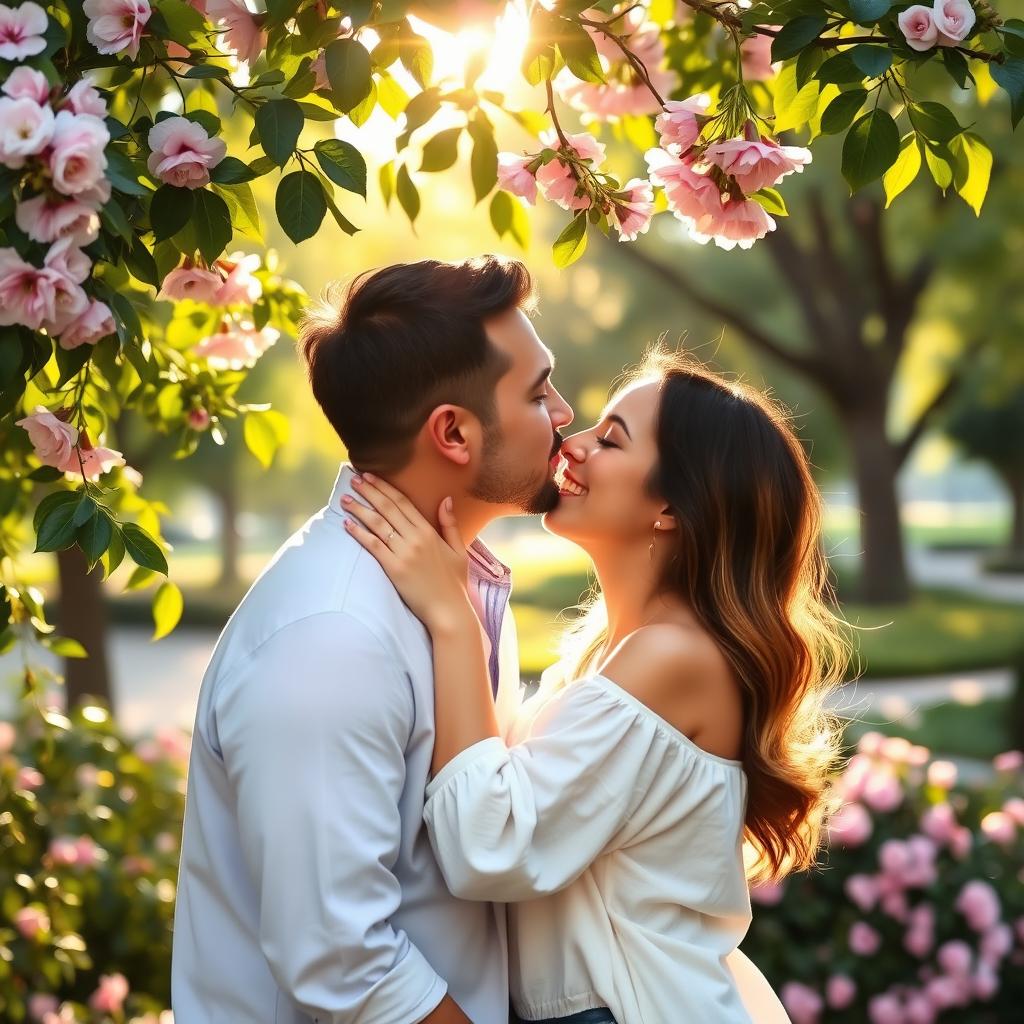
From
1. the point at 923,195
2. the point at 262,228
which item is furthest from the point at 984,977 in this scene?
the point at 923,195

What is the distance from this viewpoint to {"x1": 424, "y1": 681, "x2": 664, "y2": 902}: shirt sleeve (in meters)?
2.23

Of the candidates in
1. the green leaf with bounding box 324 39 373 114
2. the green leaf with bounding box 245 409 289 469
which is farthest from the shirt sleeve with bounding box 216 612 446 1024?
the green leaf with bounding box 245 409 289 469

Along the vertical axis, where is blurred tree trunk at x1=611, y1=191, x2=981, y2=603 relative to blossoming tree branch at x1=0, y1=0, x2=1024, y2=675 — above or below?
below

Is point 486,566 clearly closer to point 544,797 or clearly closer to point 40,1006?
point 544,797

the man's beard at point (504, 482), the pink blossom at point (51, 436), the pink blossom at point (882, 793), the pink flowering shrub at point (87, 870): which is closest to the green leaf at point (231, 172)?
the pink blossom at point (51, 436)

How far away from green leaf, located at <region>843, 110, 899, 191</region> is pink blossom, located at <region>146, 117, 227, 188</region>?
3.25 ft

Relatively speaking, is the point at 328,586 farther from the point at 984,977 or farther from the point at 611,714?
the point at 984,977

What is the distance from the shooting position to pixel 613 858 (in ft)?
8.40

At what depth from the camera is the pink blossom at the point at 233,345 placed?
2.97m

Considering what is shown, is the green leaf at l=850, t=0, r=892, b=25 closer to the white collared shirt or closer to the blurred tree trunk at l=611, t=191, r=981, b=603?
the white collared shirt

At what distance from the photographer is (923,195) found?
46.9ft

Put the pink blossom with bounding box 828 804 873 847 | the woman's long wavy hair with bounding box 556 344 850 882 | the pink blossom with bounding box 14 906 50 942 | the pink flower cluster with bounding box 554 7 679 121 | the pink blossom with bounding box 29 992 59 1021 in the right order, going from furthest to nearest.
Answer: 1. the pink blossom with bounding box 828 804 873 847
2. the pink blossom with bounding box 29 992 59 1021
3. the pink blossom with bounding box 14 906 50 942
4. the pink flower cluster with bounding box 554 7 679 121
5. the woman's long wavy hair with bounding box 556 344 850 882

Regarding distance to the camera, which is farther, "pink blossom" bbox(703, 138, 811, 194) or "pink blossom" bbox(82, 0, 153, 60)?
"pink blossom" bbox(703, 138, 811, 194)

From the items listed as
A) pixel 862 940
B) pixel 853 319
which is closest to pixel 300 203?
pixel 862 940
